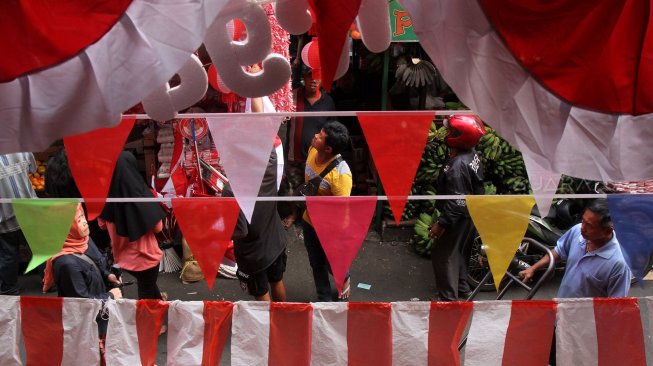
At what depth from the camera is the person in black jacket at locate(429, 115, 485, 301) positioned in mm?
5379

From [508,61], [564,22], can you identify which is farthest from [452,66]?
[564,22]

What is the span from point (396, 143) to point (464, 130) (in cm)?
223

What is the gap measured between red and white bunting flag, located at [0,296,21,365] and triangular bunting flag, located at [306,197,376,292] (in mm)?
1959

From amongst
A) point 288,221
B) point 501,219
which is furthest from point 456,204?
point 288,221

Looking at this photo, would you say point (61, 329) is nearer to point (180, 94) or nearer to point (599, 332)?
point (180, 94)

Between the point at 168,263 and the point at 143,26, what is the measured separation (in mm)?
5268

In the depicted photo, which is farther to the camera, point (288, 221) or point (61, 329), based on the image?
point (288, 221)

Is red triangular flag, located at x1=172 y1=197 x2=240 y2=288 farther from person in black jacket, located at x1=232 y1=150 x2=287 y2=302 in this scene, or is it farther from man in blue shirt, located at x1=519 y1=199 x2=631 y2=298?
man in blue shirt, located at x1=519 y1=199 x2=631 y2=298

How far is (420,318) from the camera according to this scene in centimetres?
367

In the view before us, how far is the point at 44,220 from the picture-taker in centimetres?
353

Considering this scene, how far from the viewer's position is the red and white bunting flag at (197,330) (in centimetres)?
373

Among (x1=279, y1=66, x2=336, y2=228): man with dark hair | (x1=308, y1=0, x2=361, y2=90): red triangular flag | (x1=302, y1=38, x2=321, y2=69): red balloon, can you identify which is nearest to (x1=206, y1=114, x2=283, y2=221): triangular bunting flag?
(x1=302, y1=38, x2=321, y2=69): red balloon

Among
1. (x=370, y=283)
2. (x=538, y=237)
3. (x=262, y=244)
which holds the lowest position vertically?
(x=370, y=283)

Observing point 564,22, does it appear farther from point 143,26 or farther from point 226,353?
point 226,353
